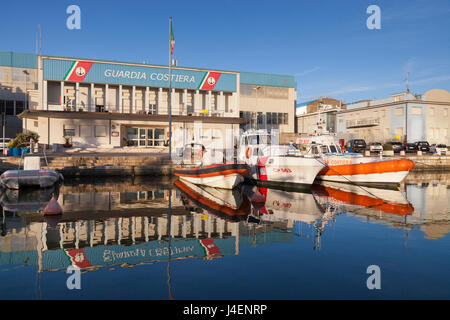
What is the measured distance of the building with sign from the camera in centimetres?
3262

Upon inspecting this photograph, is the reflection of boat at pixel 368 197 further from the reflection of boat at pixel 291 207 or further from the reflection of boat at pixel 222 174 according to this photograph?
the reflection of boat at pixel 222 174

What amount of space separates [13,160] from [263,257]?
2241cm

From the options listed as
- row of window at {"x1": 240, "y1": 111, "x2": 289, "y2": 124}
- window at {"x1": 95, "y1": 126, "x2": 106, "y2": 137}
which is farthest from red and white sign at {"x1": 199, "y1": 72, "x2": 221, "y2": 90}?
window at {"x1": 95, "y1": 126, "x2": 106, "y2": 137}

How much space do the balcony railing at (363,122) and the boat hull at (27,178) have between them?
4470 cm

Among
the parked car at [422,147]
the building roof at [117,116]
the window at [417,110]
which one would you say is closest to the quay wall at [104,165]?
the building roof at [117,116]

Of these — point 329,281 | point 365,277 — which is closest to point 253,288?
point 329,281

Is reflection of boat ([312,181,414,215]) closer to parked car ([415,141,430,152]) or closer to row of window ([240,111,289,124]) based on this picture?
parked car ([415,141,430,152])

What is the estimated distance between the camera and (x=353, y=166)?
1836 centimetres

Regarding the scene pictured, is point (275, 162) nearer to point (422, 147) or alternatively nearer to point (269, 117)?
point (422, 147)

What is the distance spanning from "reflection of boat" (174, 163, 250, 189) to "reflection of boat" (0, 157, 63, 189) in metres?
7.71

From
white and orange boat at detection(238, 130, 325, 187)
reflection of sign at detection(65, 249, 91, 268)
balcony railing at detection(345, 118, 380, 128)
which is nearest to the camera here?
reflection of sign at detection(65, 249, 91, 268)

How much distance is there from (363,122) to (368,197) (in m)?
38.5

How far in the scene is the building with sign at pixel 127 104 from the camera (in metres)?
32.6

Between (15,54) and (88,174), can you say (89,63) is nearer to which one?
(88,174)
